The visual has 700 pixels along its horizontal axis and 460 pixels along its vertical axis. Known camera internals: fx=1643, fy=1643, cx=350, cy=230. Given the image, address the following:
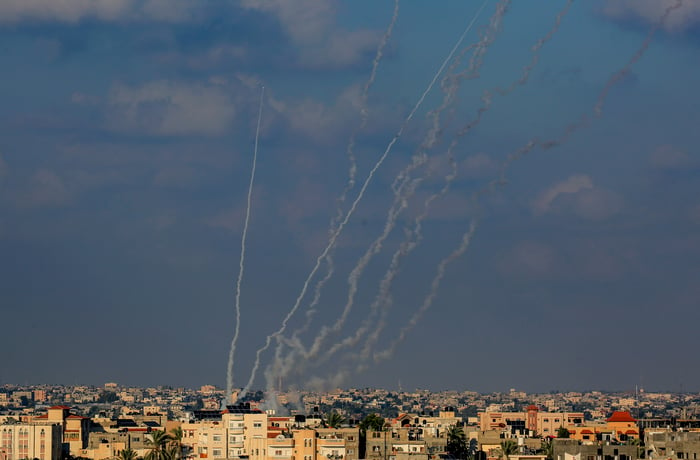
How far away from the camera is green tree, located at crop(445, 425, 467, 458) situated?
165375mm

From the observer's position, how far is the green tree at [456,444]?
165 m

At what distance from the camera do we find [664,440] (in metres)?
139

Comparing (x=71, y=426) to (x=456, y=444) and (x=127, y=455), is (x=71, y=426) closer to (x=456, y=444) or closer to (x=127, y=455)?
(x=127, y=455)

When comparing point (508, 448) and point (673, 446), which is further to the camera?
point (508, 448)

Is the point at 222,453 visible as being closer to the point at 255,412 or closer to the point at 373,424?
the point at 255,412

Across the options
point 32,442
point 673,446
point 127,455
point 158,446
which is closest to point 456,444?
point 158,446

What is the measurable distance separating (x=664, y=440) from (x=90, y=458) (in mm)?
62926

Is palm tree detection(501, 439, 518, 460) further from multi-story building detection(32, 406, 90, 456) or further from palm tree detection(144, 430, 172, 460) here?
multi-story building detection(32, 406, 90, 456)

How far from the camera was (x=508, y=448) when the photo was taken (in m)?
154

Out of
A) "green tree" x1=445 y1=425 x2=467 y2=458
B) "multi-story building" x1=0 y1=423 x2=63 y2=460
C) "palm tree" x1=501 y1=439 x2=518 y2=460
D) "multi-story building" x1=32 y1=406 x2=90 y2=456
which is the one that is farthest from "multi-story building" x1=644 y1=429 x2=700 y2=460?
"multi-story building" x1=32 y1=406 x2=90 y2=456

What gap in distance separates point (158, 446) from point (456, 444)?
106ft

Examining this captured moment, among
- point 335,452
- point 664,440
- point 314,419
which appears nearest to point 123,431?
point 314,419

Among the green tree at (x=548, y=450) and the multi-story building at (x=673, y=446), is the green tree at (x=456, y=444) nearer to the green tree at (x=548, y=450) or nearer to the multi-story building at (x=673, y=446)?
the green tree at (x=548, y=450)

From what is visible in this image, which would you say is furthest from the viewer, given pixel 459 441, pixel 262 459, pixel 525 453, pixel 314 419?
pixel 314 419
